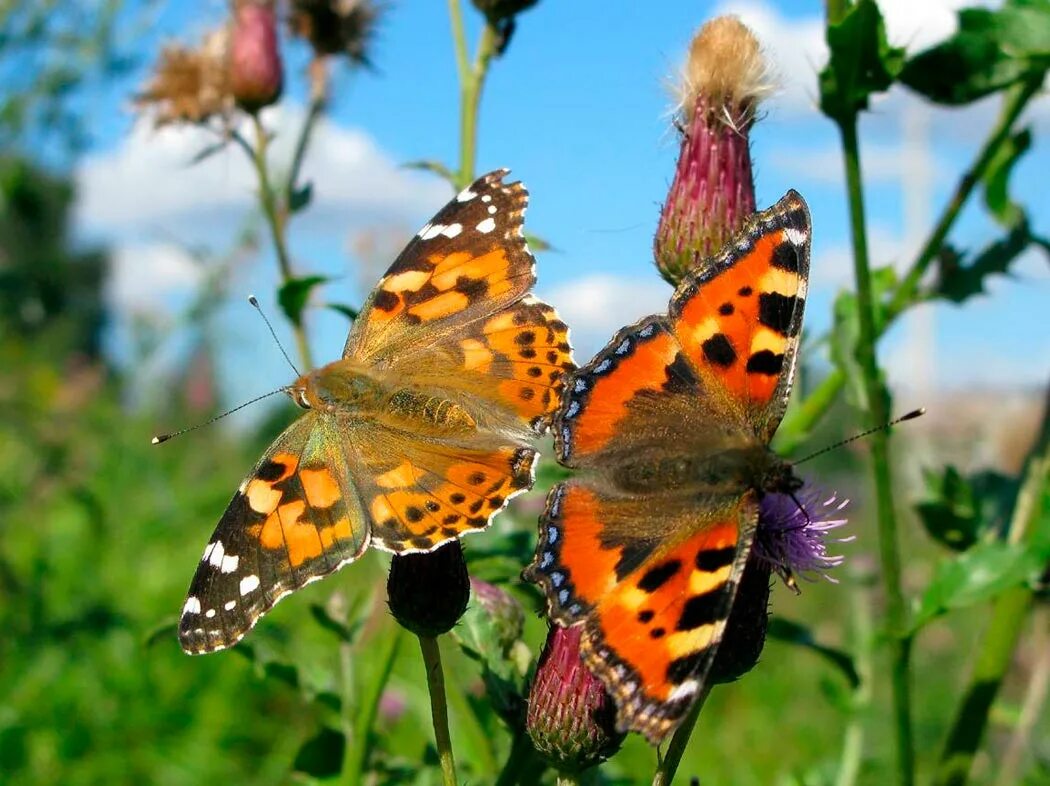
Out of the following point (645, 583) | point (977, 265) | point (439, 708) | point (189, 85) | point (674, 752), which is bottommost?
point (674, 752)

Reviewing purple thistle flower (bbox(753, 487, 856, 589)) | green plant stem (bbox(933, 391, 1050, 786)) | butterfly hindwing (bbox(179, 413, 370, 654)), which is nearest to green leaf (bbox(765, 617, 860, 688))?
green plant stem (bbox(933, 391, 1050, 786))

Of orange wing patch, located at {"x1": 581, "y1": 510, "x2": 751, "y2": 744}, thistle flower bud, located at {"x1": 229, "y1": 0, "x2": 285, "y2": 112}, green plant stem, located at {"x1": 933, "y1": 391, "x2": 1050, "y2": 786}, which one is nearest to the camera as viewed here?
orange wing patch, located at {"x1": 581, "y1": 510, "x2": 751, "y2": 744}

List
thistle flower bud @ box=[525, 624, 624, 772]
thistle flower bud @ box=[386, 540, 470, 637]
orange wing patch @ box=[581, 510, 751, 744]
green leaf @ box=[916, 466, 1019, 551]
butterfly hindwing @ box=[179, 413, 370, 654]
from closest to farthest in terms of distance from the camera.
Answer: orange wing patch @ box=[581, 510, 751, 744], thistle flower bud @ box=[525, 624, 624, 772], thistle flower bud @ box=[386, 540, 470, 637], butterfly hindwing @ box=[179, 413, 370, 654], green leaf @ box=[916, 466, 1019, 551]

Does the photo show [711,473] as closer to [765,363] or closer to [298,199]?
[765,363]

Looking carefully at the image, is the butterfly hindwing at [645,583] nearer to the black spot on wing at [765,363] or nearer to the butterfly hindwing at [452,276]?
the black spot on wing at [765,363]

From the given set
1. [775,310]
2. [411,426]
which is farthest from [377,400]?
[775,310]

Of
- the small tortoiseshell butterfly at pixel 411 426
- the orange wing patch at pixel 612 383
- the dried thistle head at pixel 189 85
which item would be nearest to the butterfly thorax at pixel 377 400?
the small tortoiseshell butterfly at pixel 411 426

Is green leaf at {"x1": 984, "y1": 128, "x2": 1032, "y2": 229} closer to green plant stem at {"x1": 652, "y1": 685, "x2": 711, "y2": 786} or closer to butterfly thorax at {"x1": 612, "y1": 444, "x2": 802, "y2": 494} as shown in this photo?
butterfly thorax at {"x1": 612, "y1": 444, "x2": 802, "y2": 494}
